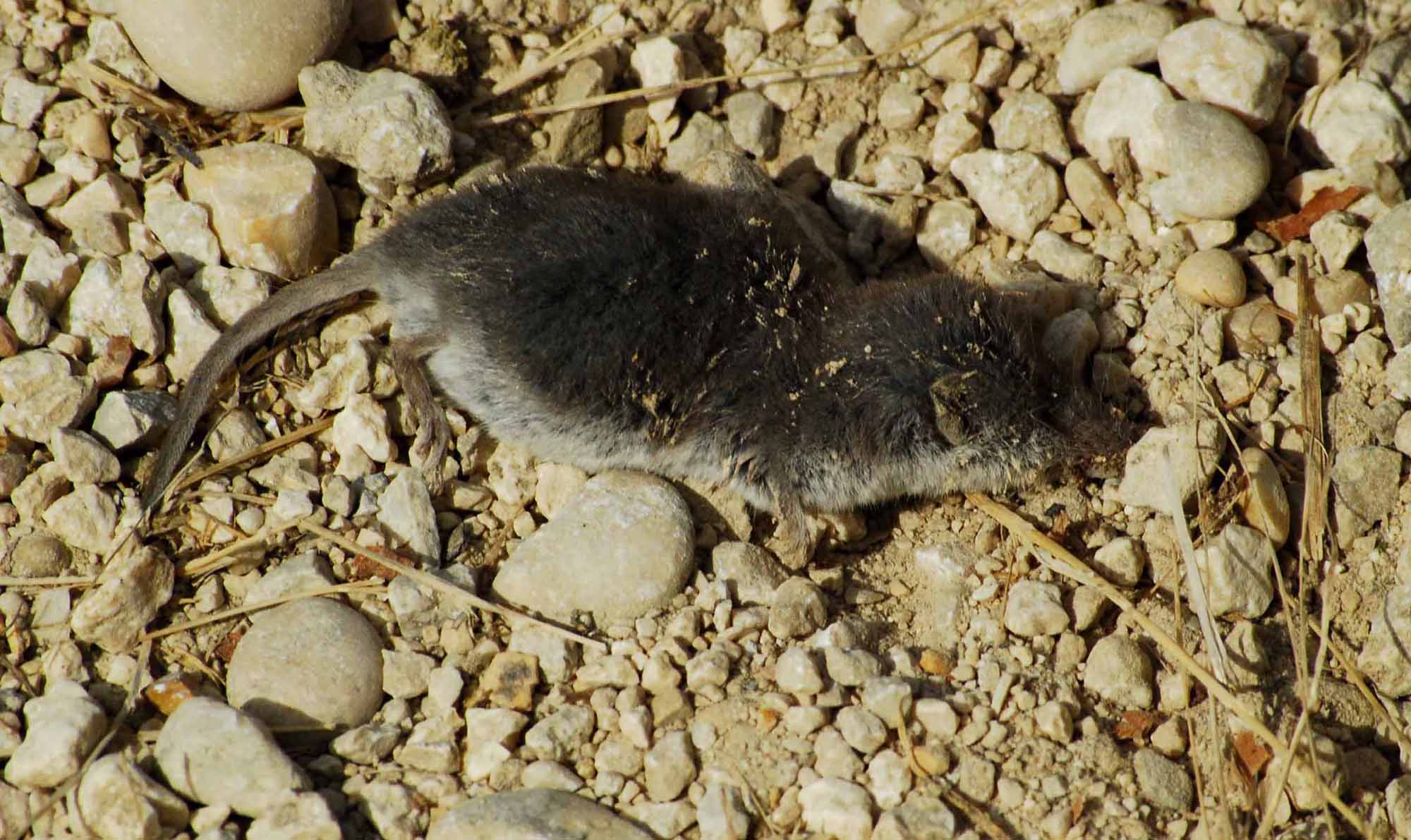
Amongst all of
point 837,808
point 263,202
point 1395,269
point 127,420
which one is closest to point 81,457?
point 127,420

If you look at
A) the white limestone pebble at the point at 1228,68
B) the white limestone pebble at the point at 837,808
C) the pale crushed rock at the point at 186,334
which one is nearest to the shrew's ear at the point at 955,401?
the white limestone pebble at the point at 837,808

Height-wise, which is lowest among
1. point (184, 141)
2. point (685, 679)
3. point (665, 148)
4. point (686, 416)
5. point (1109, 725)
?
point (1109, 725)

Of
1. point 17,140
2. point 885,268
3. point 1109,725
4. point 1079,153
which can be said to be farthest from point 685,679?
point 17,140

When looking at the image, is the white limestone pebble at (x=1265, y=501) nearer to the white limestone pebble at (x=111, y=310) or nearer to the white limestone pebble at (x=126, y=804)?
the white limestone pebble at (x=126, y=804)

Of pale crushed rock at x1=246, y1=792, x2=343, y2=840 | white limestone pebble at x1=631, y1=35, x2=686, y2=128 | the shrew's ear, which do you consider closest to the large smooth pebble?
pale crushed rock at x1=246, y1=792, x2=343, y2=840

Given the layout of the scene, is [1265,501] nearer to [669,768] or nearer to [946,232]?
[946,232]

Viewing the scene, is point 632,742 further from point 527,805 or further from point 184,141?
point 184,141
